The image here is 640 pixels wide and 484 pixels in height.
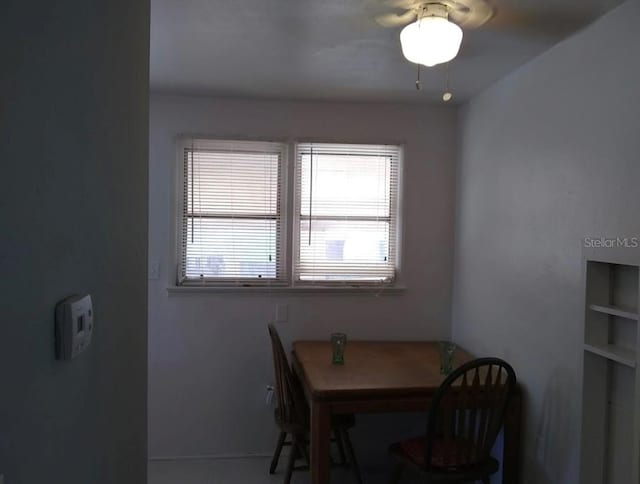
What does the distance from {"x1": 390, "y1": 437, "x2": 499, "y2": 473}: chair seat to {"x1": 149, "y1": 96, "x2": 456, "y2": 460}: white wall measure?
88 centimetres

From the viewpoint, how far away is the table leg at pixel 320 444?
2314mm

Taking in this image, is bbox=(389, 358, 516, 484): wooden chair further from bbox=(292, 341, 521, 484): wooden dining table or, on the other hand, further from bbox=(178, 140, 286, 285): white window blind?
bbox=(178, 140, 286, 285): white window blind

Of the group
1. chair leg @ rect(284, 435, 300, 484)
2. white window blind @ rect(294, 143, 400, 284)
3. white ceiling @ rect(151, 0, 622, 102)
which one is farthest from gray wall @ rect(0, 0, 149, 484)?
white window blind @ rect(294, 143, 400, 284)

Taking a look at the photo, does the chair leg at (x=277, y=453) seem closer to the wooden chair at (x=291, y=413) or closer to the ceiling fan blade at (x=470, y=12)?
the wooden chair at (x=291, y=413)

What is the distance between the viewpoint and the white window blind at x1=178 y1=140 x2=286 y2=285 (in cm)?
318

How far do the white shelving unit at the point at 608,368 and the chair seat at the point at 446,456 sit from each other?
444 millimetres

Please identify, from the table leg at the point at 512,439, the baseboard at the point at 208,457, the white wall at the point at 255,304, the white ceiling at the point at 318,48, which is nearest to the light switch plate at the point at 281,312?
the white wall at the point at 255,304

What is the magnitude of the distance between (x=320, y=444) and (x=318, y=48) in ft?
5.98

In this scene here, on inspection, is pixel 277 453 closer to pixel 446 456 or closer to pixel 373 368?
pixel 373 368

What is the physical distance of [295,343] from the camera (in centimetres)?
321

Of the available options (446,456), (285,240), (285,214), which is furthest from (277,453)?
(285,214)

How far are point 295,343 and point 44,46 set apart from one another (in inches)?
104

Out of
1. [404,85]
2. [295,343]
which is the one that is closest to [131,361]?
[295,343]

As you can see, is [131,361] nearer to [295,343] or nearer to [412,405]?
[412,405]
